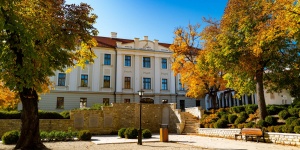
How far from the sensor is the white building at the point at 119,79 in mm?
32688

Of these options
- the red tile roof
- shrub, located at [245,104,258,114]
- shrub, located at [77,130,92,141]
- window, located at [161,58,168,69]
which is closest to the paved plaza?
shrub, located at [77,130,92,141]

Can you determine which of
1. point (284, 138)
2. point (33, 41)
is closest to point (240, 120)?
point (284, 138)

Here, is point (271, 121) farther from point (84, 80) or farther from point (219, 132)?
point (84, 80)

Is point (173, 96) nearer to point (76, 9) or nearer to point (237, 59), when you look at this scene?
point (237, 59)

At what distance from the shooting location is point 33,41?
1126cm

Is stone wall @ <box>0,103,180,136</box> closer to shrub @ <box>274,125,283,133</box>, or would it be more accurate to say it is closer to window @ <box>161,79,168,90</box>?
window @ <box>161,79,168,90</box>

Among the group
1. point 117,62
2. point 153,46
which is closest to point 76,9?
point 117,62

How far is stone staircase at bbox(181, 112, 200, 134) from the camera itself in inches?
894

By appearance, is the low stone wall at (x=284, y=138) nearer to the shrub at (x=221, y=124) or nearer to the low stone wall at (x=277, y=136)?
the low stone wall at (x=277, y=136)

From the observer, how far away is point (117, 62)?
3528cm

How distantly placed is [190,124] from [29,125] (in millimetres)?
15519

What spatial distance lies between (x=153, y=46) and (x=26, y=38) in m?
28.7

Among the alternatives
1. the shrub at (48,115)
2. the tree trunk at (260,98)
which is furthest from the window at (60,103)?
the tree trunk at (260,98)

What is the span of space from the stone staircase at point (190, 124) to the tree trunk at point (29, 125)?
1423 cm
